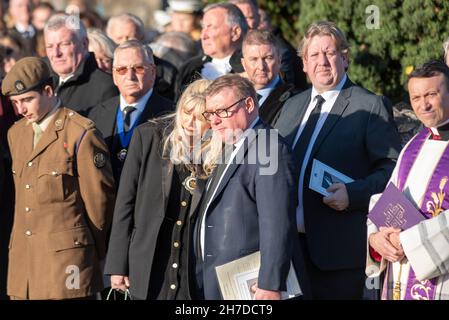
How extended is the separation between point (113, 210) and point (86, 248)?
0.32 meters

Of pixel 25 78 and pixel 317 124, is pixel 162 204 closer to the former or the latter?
pixel 317 124

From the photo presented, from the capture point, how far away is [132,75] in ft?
27.2

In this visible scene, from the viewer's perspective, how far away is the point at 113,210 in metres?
7.89

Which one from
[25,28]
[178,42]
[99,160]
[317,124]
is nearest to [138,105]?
[99,160]

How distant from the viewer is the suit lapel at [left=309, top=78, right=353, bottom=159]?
290 inches

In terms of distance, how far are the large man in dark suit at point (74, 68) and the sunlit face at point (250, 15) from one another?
1571 millimetres

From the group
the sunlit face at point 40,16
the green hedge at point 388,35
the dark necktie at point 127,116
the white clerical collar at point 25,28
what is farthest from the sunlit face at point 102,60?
the sunlit face at point 40,16

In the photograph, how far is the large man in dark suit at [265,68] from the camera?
26.9ft

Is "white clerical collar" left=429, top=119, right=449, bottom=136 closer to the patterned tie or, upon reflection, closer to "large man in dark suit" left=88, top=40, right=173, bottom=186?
"large man in dark suit" left=88, top=40, right=173, bottom=186

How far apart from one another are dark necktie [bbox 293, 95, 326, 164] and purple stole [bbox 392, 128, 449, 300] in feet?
3.40

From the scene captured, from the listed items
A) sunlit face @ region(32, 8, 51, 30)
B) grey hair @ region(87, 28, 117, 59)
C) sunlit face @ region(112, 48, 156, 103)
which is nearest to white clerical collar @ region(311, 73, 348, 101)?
sunlit face @ region(112, 48, 156, 103)

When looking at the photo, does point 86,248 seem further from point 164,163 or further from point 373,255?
point 373,255

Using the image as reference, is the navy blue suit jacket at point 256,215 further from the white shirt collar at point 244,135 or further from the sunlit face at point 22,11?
the sunlit face at point 22,11
